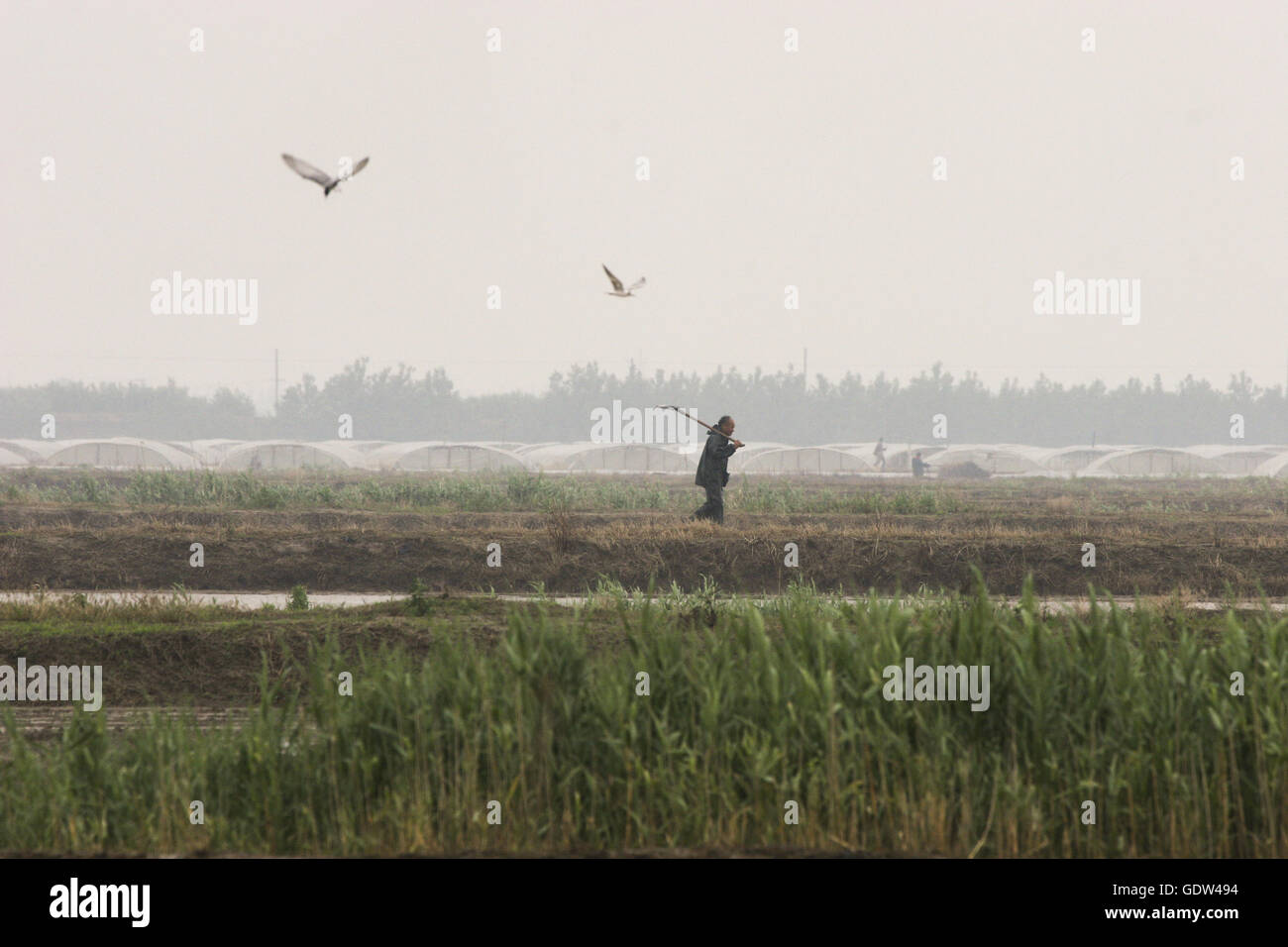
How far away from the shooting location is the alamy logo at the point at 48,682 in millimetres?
10195

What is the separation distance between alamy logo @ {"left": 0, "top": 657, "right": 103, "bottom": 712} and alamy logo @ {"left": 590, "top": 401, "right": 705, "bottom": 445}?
64.2 m

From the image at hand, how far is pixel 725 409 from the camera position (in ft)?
327

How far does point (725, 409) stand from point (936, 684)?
93496 millimetres

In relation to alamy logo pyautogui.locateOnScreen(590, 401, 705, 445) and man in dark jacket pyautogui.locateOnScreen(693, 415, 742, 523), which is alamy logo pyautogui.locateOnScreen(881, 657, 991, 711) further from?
alamy logo pyautogui.locateOnScreen(590, 401, 705, 445)

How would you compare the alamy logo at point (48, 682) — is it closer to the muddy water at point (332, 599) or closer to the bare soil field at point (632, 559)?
the muddy water at point (332, 599)

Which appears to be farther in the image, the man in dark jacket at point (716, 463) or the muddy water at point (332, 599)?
the man in dark jacket at point (716, 463)

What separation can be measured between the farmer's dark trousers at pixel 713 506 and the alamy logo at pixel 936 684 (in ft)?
38.5

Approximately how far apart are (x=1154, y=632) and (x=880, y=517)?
15.7 m

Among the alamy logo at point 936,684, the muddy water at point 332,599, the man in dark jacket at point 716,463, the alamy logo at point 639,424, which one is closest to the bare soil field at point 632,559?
the man in dark jacket at point 716,463

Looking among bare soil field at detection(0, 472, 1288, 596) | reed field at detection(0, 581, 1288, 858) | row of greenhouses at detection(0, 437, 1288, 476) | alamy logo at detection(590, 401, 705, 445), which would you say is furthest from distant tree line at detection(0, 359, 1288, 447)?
reed field at detection(0, 581, 1288, 858)

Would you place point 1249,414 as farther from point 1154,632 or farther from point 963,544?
point 1154,632
